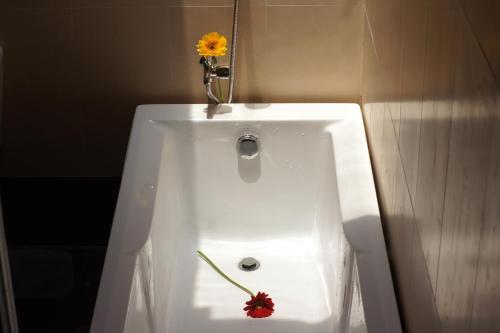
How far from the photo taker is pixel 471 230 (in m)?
1.11

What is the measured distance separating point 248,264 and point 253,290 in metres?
0.14

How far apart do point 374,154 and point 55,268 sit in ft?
3.89

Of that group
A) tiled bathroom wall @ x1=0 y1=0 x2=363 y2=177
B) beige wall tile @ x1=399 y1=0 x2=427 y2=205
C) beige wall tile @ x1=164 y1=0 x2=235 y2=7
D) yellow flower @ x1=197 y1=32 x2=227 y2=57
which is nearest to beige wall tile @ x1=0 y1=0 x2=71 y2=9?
tiled bathroom wall @ x1=0 y1=0 x2=363 y2=177

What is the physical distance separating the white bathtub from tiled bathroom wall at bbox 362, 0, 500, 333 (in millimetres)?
239

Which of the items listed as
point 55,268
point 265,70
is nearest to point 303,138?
point 265,70

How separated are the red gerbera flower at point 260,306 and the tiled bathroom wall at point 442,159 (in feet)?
1.68

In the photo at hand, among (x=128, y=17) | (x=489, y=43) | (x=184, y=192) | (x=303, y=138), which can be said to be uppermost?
(x=489, y=43)

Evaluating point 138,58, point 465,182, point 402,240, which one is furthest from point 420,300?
point 138,58

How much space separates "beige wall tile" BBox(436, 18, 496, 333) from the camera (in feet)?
3.50

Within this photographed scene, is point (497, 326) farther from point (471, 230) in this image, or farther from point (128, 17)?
point (128, 17)

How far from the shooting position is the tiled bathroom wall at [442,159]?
104 cm

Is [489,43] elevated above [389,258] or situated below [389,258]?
above

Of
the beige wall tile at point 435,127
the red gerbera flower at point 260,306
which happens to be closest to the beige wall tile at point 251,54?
the red gerbera flower at point 260,306

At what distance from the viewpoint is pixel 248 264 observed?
104 inches
